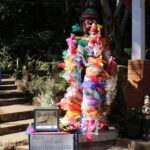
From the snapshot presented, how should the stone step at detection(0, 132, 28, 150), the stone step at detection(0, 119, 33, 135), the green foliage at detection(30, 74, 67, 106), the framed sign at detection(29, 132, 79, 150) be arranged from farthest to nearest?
the green foliage at detection(30, 74, 67, 106), the stone step at detection(0, 119, 33, 135), the stone step at detection(0, 132, 28, 150), the framed sign at detection(29, 132, 79, 150)

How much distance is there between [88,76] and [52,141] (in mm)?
2051

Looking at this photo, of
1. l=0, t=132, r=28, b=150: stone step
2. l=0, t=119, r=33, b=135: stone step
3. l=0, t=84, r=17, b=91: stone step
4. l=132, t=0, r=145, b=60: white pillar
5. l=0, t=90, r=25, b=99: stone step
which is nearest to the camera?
l=0, t=132, r=28, b=150: stone step

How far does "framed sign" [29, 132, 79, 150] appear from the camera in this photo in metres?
6.10

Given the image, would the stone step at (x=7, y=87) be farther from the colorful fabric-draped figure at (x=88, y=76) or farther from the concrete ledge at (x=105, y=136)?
the concrete ledge at (x=105, y=136)

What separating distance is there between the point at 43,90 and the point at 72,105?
3.13 m

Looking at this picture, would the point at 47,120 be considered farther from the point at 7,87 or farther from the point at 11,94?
the point at 7,87

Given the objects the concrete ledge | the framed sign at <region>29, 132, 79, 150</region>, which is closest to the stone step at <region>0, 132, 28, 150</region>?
the concrete ledge

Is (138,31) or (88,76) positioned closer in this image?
(88,76)

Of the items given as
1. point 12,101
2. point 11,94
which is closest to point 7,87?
point 11,94

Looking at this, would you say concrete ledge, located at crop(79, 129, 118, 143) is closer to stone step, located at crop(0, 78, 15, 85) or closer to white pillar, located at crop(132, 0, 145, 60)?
white pillar, located at crop(132, 0, 145, 60)

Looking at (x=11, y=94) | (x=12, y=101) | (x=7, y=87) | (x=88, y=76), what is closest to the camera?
(x=88, y=76)

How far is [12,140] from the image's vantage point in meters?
8.80

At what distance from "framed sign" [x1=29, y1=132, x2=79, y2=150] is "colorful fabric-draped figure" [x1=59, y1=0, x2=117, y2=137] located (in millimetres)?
1733

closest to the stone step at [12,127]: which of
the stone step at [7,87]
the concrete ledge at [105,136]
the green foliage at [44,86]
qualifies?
the green foliage at [44,86]
